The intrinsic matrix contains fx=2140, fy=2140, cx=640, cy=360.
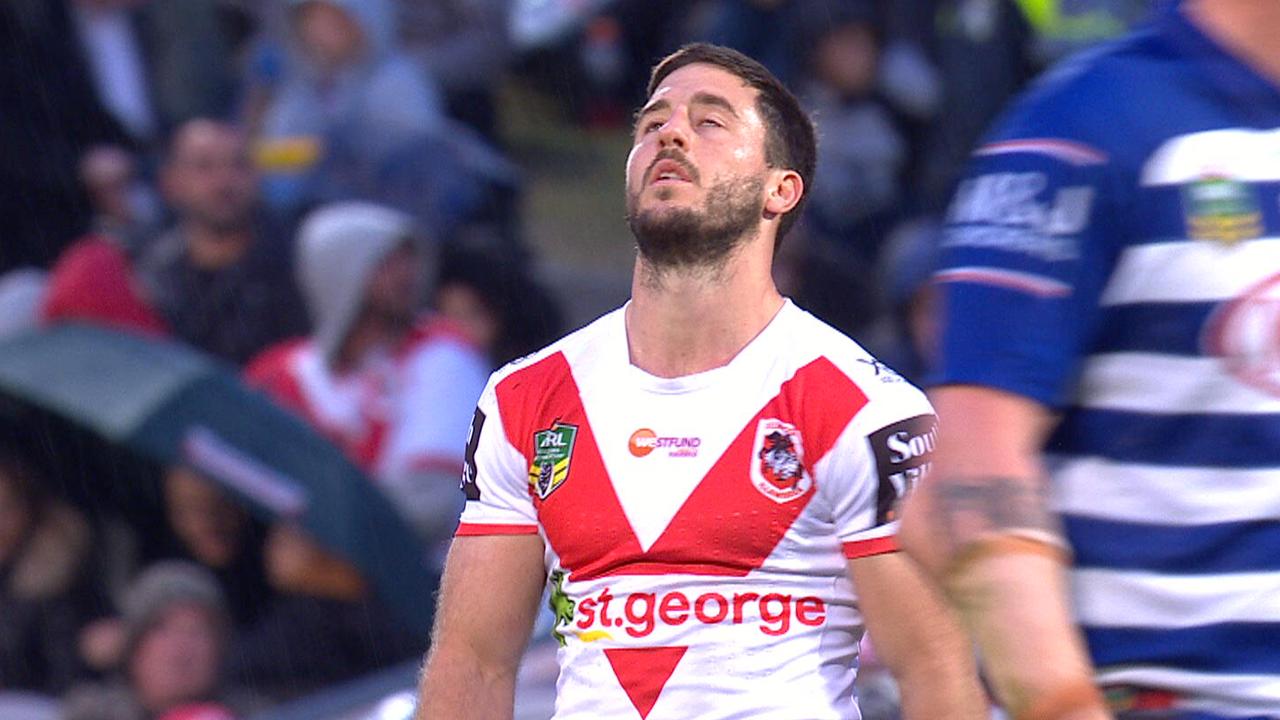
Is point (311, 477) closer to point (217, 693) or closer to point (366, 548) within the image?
point (366, 548)

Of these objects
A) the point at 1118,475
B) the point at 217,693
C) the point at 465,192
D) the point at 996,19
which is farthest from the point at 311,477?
the point at 1118,475

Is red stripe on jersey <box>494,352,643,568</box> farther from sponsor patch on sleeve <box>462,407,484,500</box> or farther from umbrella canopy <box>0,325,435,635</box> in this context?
umbrella canopy <box>0,325,435,635</box>

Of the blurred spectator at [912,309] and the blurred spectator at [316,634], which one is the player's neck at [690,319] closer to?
the blurred spectator at [912,309]

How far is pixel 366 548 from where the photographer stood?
264 inches

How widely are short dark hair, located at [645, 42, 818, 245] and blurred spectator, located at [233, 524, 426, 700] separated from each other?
10.4ft

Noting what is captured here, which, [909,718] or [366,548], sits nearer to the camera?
[909,718]

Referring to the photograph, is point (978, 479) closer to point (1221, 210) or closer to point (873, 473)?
point (1221, 210)

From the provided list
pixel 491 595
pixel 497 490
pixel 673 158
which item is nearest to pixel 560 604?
pixel 491 595

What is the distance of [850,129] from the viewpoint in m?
8.39

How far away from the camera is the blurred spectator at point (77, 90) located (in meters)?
8.23

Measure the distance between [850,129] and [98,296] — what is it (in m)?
2.94

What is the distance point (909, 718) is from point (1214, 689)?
1303 millimetres

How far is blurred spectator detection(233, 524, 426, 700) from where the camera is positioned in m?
6.67

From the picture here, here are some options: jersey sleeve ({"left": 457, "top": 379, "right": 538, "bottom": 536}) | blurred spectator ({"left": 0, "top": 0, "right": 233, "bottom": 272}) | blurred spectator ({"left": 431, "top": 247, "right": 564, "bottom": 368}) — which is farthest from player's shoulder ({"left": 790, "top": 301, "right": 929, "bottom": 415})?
blurred spectator ({"left": 0, "top": 0, "right": 233, "bottom": 272})
